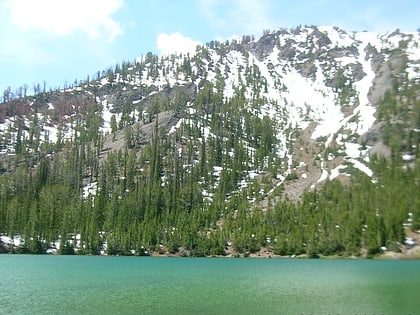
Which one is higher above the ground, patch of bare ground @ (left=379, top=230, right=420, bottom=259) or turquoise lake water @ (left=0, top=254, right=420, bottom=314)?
patch of bare ground @ (left=379, top=230, right=420, bottom=259)

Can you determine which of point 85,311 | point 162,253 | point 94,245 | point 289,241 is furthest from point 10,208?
point 85,311

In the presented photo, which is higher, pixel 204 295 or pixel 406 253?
pixel 406 253

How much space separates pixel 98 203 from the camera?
618 feet

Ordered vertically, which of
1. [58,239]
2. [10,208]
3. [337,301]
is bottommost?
[337,301]

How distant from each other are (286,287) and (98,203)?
137 metres

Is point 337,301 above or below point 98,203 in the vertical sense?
below

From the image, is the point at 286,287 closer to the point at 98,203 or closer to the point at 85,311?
the point at 85,311

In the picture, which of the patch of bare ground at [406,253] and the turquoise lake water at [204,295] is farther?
the patch of bare ground at [406,253]

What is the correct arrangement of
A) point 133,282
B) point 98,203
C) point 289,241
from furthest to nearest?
1. point 98,203
2. point 289,241
3. point 133,282

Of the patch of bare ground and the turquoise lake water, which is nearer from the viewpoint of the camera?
the turquoise lake water

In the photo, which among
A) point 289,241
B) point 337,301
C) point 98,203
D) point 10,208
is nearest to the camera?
point 337,301

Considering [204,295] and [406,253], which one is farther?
[406,253]

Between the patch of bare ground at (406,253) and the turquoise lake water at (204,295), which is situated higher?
the patch of bare ground at (406,253)

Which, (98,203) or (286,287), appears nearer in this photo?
(286,287)
